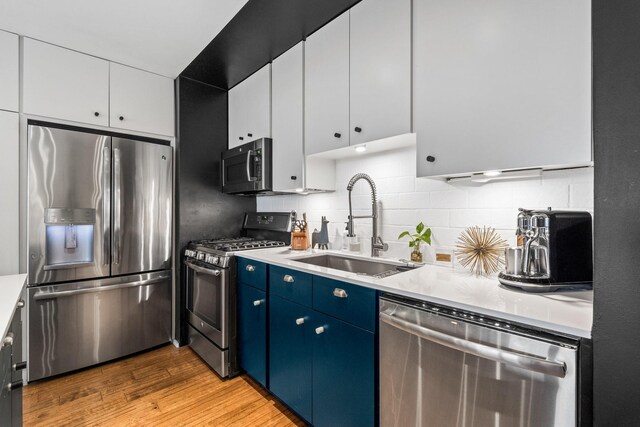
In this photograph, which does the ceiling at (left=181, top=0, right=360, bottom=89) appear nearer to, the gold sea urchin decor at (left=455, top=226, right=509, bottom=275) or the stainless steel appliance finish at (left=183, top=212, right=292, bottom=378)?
the stainless steel appliance finish at (left=183, top=212, right=292, bottom=378)

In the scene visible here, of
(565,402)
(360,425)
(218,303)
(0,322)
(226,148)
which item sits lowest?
(360,425)

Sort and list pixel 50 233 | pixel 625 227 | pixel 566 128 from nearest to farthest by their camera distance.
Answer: pixel 625 227, pixel 566 128, pixel 50 233

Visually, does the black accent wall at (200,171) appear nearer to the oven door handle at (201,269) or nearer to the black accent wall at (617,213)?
the oven door handle at (201,269)

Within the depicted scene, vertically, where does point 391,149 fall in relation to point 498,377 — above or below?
above

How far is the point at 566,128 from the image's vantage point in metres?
1.04

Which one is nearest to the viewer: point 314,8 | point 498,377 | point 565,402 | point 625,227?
point 625,227

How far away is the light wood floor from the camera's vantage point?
70.6 inches

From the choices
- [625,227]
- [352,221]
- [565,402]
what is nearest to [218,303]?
[352,221]

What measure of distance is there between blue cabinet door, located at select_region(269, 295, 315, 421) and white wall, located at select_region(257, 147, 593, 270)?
0.71 meters

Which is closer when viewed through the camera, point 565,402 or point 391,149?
point 565,402

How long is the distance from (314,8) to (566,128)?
1518 millimetres

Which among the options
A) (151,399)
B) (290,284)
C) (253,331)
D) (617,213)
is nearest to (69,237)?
(151,399)

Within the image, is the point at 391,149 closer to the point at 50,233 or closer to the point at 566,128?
the point at 566,128

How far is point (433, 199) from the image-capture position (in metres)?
1.76
